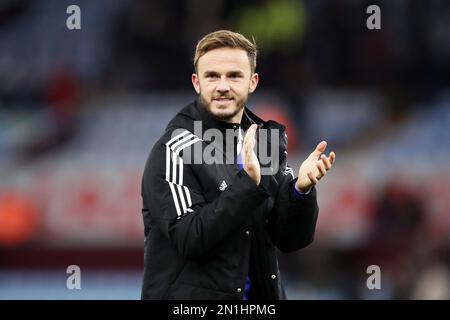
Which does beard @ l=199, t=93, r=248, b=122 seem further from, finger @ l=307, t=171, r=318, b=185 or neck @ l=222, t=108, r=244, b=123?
finger @ l=307, t=171, r=318, b=185

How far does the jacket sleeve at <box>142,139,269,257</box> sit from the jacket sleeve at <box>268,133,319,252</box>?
24 centimetres

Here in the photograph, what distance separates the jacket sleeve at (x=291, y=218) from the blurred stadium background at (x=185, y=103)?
15.5ft

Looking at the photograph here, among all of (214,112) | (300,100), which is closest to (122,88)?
(300,100)

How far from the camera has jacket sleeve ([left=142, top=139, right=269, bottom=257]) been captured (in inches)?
145

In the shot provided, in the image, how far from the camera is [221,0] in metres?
11.2

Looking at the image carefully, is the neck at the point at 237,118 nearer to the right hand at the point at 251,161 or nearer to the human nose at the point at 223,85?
the human nose at the point at 223,85

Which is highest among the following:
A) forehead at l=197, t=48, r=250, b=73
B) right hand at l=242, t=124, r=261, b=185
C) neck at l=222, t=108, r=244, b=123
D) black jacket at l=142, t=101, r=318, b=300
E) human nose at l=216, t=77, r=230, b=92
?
forehead at l=197, t=48, r=250, b=73

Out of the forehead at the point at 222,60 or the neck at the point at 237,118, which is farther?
the neck at the point at 237,118

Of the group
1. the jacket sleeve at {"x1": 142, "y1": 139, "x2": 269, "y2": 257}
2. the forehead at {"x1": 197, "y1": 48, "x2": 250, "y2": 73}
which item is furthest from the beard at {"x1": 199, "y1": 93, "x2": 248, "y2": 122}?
the jacket sleeve at {"x1": 142, "y1": 139, "x2": 269, "y2": 257}

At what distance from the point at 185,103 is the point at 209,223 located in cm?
671

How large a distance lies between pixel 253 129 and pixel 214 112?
221 mm

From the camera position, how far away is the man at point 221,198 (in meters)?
3.73

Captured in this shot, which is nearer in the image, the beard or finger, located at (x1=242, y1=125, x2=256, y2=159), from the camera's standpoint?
finger, located at (x1=242, y1=125, x2=256, y2=159)

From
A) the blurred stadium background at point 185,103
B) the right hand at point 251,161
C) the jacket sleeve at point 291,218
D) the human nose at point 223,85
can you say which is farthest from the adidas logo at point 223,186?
the blurred stadium background at point 185,103
